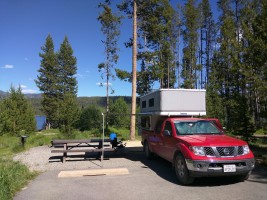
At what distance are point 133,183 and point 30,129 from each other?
30.5 metres

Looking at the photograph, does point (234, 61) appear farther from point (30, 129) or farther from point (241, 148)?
point (30, 129)

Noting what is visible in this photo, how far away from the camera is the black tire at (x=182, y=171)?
7453 mm

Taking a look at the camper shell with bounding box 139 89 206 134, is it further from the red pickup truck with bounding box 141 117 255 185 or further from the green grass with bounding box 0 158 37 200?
the green grass with bounding box 0 158 37 200

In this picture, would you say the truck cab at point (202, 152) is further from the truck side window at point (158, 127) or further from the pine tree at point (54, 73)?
the pine tree at point (54, 73)

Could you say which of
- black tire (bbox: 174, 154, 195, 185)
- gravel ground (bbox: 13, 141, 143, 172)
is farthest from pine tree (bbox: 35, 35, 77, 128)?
black tire (bbox: 174, 154, 195, 185)

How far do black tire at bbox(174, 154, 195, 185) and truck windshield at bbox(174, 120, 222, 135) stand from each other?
1024 millimetres

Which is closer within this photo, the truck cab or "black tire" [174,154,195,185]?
the truck cab

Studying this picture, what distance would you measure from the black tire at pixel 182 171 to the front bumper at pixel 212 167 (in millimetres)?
200

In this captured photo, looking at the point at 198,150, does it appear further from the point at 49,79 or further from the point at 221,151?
the point at 49,79

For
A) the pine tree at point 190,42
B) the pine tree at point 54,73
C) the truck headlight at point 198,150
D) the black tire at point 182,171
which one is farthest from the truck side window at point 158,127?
the pine tree at point 54,73

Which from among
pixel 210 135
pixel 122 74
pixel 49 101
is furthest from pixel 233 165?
pixel 49 101

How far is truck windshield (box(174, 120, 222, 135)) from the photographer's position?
900 centimetres

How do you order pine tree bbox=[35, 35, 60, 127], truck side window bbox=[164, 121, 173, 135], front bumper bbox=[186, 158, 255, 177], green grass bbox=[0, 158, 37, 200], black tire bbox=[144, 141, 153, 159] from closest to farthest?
green grass bbox=[0, 158, 37, 200] < front bumper bbox=[186, 158, 255, 177] < truck side window bbox=[164, 121, 173, 135] < black tire bbox=[144, 141, 153, 159] < pine tree bbox=[35, 35, 60, 127]

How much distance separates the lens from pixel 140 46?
30656 millimetres
